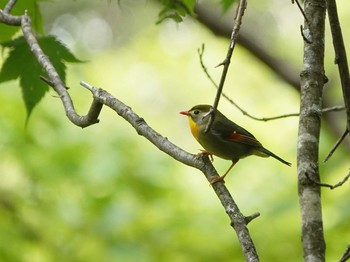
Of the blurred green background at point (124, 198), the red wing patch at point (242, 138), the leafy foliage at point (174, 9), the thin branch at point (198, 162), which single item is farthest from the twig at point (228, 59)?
the blurred green background at point (124, 198)

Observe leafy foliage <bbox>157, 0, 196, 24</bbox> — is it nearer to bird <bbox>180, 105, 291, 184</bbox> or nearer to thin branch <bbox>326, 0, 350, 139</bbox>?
bird <bbox>180, 105, 291, 184</bbox>

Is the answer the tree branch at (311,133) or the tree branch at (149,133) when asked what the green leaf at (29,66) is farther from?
the tree branch at (311,133)

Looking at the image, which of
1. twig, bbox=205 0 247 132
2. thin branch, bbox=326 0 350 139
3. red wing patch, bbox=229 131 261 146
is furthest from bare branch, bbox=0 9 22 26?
red wing patch, bbox=229 131 261 146

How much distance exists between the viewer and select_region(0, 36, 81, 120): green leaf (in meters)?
3.18

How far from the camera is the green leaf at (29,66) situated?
318 cm

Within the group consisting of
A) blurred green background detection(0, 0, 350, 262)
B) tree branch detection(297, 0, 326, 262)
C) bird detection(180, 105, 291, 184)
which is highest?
blurred green background detection(0, 0, 350, 262)

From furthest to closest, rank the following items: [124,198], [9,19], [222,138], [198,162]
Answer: [124,198] < [222,138] < [9,19] < [198,162]

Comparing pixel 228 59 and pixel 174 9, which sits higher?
pixel 174 9

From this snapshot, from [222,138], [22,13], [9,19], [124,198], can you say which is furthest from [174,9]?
[124,198]

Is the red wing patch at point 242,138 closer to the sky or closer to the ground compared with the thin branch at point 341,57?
closer to the sky

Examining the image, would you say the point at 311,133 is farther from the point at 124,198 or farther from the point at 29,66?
the point at 124,198

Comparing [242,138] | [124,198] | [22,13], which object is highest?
[124,198]

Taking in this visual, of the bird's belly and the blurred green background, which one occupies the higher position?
the blurred green background

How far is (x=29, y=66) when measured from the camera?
3203mm
